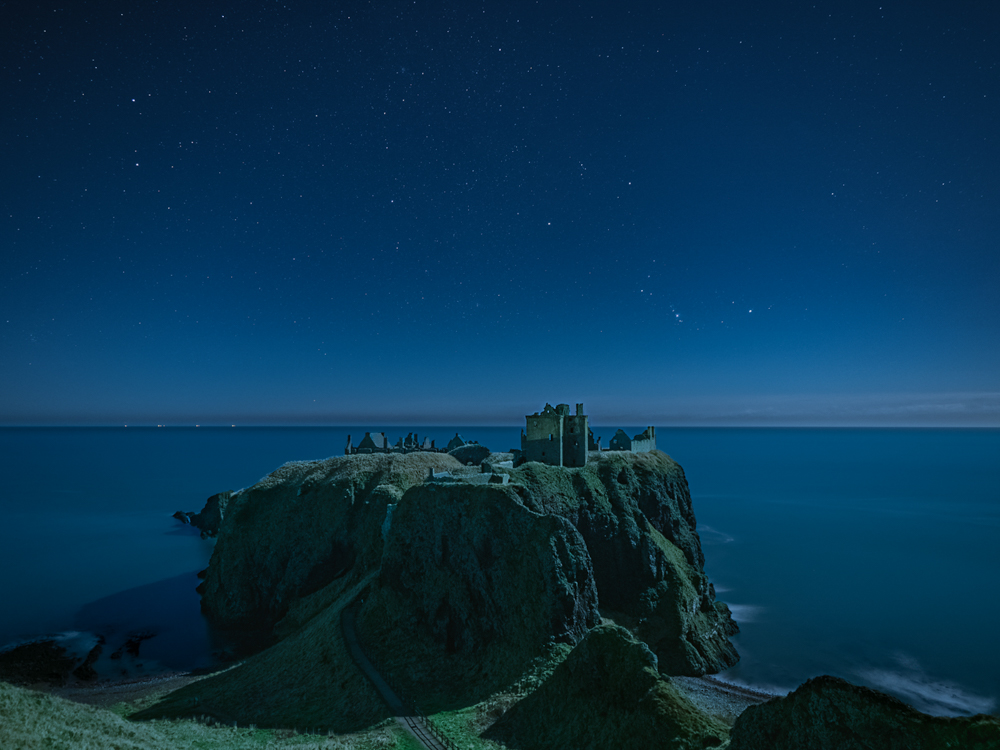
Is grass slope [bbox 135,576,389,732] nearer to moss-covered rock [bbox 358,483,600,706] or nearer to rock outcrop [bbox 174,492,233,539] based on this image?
moss-covered rock [bbox 358,483,600,706]

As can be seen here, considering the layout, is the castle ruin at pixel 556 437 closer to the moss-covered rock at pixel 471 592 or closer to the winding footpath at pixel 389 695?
the moss-covered rock at pixel 471 592

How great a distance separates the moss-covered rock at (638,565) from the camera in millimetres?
50594

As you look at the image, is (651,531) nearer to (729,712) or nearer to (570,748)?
(729,712)

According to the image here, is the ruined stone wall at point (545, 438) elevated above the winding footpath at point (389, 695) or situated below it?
above

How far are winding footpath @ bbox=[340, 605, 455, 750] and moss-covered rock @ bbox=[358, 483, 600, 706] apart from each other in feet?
3.46

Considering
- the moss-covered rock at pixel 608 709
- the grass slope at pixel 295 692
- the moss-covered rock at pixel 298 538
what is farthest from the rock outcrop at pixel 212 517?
the moss-covered rock at pixel 608 709

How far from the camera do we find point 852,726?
18.1 metres

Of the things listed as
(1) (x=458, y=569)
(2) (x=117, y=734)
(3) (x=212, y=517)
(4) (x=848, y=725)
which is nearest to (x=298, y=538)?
(1) (x=458, y=569)

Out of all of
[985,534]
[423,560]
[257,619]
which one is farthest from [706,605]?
[985,534]

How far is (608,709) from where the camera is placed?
27.5m

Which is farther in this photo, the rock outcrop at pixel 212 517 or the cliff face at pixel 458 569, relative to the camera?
the rock outcrop at pixel 212 517

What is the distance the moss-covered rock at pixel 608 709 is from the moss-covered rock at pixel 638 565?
17.8m

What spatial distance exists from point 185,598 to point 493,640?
54479 mm

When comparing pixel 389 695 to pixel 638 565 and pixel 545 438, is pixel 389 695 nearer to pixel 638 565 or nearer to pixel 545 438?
pixel 638 565
